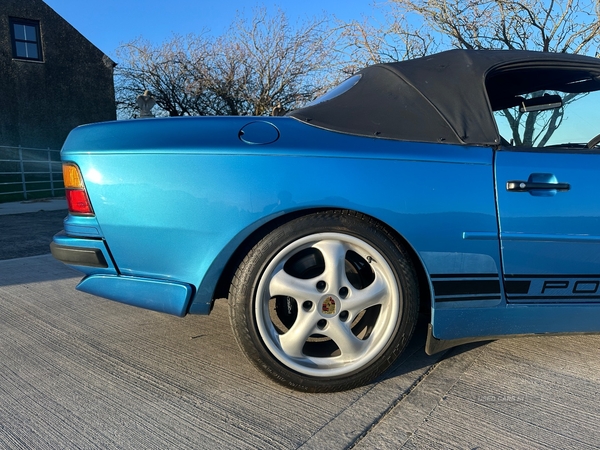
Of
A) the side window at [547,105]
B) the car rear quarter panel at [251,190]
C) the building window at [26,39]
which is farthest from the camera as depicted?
the building window at [26,39]

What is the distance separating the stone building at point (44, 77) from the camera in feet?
53.3

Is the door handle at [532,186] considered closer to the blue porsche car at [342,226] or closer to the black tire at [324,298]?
the blue porsche car at [342,226]

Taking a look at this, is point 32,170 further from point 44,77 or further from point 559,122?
point 559,122

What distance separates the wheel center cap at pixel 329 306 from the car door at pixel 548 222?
2.50 ft

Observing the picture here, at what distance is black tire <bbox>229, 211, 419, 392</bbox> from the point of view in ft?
6.23

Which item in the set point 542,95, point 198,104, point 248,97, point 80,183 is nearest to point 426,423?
point 80,183

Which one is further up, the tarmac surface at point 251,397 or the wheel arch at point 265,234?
the wheel arch at point 265,234

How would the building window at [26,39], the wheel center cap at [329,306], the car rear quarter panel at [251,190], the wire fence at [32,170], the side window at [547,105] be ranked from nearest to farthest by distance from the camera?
the car rear quarter panel at [251,190] → the wheel center cap at [329,306] → the side window at [547,105] → the wire fence at [32,170] → the building window at [26,39]

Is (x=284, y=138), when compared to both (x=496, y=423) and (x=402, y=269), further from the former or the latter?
(x=496, y=423)

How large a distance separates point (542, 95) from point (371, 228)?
147 cm

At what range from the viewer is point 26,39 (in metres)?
16.9

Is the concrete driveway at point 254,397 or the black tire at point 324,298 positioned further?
the black tire at point 324,298

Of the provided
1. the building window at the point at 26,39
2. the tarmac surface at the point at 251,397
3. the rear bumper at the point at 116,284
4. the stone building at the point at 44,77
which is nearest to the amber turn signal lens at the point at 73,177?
the rear bumper at the point at 116,284

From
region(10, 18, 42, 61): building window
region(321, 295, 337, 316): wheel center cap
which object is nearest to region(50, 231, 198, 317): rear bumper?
region(321, 295, 337, 316): wheel center cap
